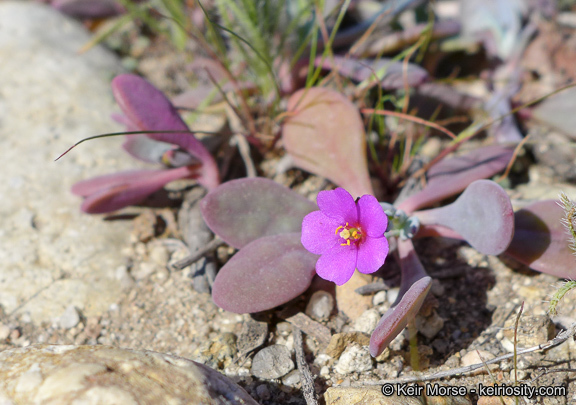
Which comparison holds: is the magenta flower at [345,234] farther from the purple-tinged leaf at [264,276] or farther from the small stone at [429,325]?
the small stone at [429,325]

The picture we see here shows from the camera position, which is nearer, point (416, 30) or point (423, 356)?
point (423, 356)

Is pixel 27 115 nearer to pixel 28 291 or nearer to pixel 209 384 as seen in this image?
pixel 28 291

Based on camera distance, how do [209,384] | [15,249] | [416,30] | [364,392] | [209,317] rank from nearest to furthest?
1. [209,384]
2. [364,392]
3. [209,317]
4. [15,249]
5. [416,30]

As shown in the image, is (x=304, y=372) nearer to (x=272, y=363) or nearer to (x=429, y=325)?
(x=272, y=363)

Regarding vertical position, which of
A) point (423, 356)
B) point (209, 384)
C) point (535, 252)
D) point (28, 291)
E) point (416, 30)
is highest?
point (416, 30)

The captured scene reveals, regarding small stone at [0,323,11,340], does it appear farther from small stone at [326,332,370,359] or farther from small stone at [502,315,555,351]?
small stone at [502,315,555,351]

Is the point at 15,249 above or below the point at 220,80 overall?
below

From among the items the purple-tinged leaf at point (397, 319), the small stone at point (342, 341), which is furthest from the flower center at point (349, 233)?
the small stone at point (342, 341)

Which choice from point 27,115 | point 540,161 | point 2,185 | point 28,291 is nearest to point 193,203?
point 28,291

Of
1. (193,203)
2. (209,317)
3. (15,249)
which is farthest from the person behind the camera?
(193,203)
